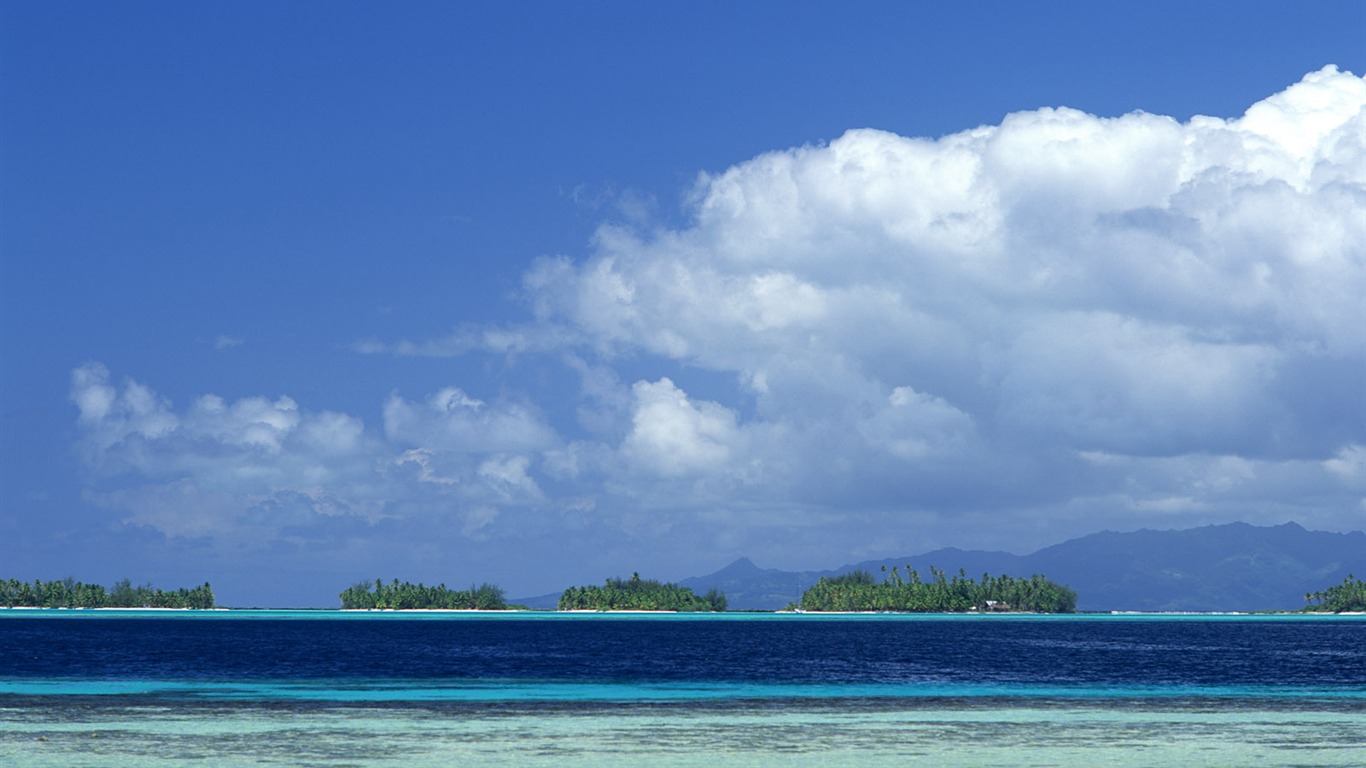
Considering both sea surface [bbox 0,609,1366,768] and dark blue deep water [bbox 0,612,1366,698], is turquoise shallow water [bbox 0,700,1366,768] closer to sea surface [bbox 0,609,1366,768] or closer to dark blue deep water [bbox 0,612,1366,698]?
sea surface [bbox 0,609,1366,768]

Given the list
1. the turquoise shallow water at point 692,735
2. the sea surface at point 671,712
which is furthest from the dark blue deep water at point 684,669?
the turquoise shallow water at point 692,735

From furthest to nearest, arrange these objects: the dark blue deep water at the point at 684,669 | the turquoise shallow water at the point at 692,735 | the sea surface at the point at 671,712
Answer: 1. the dark blue deep water at the point at 684,669
2. the sea surface at the point at 671,712
3. the turquoise shallow water at the point at 692,735

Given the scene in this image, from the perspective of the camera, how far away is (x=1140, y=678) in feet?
362

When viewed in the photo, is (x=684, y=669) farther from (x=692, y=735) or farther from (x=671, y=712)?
(x=692, y=735)

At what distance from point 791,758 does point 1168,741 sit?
50.8 feet

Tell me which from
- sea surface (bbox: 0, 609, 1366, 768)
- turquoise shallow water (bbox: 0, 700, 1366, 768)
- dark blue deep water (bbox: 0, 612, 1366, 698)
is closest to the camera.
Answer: turquoise shallow water (bbox: 0, 700, 1366, 768)

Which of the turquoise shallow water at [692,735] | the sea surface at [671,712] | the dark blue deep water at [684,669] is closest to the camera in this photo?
the turquoise shallow water at [692,735]

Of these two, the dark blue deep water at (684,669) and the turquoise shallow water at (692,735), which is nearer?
the turquoise shallow water at (692,735)

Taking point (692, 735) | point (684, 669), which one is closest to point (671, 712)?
point (692, 735)

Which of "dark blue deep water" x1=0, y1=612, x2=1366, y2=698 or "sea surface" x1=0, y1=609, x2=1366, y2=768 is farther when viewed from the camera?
"dark blue deep water" x1=0, y1=612, x2=1366, y2=698

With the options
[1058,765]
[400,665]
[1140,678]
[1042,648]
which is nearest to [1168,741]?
[1058,765]

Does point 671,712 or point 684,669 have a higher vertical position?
point 684,669

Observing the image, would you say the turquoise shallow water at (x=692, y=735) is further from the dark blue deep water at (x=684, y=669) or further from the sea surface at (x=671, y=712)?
the dark blue deep water at (x=684, y=669)

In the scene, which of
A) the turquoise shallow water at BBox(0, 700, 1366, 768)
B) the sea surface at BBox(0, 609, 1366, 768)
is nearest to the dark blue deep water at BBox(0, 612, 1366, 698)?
the sea surface at BBox(0, 609, 1366, 768)
